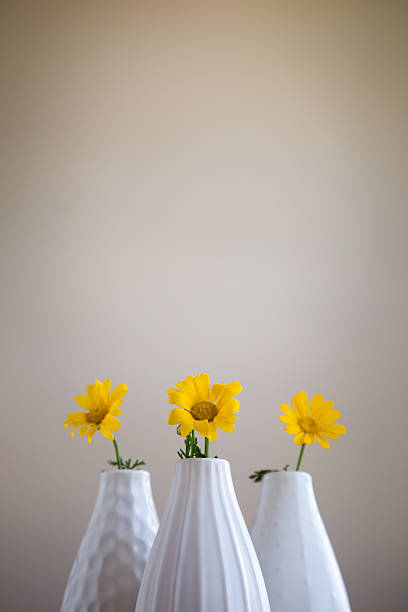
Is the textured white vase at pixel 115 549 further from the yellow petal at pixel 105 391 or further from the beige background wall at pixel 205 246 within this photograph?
the beige background wall at pixel 205 246

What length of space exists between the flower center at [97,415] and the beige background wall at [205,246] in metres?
0.44

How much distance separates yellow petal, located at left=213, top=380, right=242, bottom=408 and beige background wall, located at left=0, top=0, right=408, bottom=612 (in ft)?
1.70

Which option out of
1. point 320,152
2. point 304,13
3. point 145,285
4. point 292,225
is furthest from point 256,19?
point 145,285

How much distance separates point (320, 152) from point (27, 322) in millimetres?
662

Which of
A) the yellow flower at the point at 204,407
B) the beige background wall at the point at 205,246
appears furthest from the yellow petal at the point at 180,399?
the beige background wall at the point at 205,246

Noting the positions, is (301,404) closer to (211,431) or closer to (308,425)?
(308,425)

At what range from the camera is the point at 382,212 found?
1222mm

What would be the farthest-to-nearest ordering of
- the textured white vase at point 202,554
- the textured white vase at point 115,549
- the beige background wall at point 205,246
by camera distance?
the beige background wall at point 205,246 → the textured white vase at point 115,549 → the textured white vase at point 202,554

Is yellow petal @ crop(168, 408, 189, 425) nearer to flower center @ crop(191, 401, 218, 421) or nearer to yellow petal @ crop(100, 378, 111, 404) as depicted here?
flower center @ crop(191, 401, 218, 421)

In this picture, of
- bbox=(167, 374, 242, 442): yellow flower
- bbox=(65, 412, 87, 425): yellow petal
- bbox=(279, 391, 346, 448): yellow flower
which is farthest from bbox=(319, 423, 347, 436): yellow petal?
bbox=(65, 412, 87, 425): yellow petal

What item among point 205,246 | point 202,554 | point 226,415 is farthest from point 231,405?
point 205,246

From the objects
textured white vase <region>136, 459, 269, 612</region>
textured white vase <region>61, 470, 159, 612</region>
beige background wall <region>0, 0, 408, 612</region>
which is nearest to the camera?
textured white vase <region>136, 459, 269, 612</region>

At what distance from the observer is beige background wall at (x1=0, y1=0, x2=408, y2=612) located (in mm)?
1050

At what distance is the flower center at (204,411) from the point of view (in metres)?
0.57
